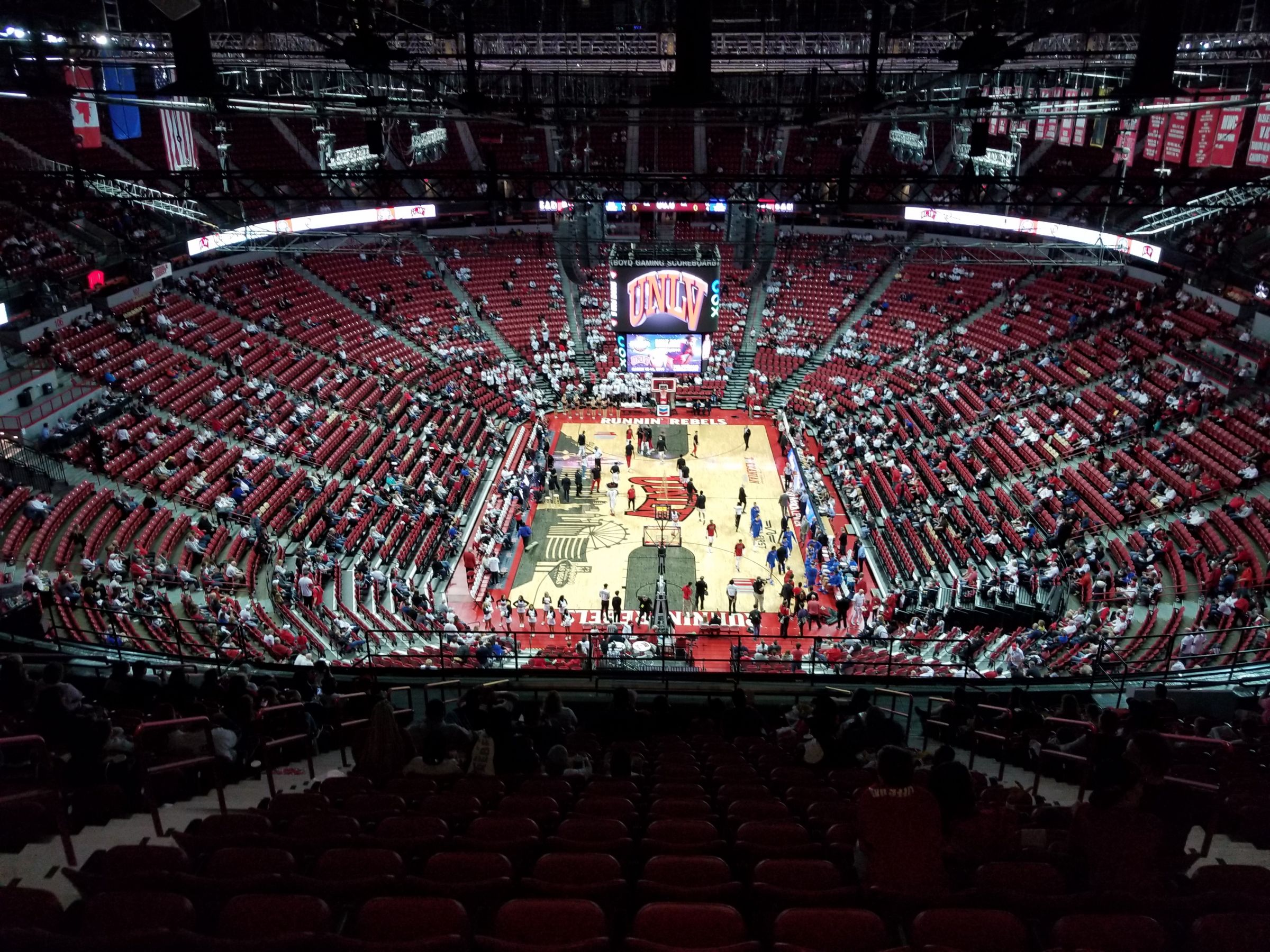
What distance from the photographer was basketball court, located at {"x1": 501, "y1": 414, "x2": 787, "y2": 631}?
69.5ft

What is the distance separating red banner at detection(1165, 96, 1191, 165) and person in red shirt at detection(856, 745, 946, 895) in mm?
21542

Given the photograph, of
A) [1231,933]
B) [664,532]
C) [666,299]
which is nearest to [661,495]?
[664,532]

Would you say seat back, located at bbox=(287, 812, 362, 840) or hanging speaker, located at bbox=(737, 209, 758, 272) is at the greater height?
hanging speaker, located at bbox=(737, 209, 758, 272)

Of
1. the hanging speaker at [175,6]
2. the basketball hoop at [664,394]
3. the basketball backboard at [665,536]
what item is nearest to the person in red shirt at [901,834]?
the hanging speaker at [175,6]

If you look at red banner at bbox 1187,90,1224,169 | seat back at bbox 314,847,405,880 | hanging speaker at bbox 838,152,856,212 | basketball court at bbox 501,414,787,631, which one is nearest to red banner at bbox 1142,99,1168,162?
red banner at bbox 1187,90,1224,169

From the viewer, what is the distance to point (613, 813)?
5.69 meters

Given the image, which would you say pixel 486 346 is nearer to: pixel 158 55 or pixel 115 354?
pixel 115 354

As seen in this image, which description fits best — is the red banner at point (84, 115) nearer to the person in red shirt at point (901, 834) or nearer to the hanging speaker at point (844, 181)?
the hanging speaker at point (844, 181)

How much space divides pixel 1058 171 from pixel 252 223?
29431mm

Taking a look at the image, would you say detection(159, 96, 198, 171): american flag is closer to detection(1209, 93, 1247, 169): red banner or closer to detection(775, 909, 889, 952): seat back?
detection(775, 909, 889, 952): seat back

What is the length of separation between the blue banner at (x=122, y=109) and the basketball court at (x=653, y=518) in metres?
14.0

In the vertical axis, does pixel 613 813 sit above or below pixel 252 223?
below

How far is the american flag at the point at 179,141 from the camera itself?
19.9m

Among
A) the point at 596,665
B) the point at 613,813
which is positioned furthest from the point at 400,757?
the point at 596,665
